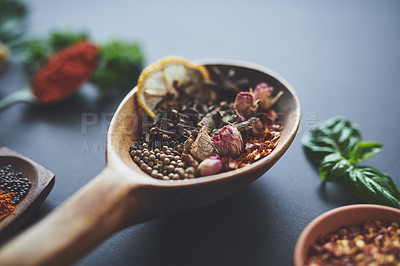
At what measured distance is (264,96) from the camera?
118 cm

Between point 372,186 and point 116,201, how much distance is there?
83cm

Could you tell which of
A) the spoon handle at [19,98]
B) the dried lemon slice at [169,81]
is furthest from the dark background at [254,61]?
the dried lemon slice at [169,81]

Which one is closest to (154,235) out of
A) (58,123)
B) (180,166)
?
(180,166)

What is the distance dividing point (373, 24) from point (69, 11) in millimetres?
1894

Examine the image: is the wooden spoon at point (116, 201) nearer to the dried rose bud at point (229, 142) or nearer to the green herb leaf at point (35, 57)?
the dried rose bud at point (229, 142)

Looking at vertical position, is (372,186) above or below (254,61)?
below

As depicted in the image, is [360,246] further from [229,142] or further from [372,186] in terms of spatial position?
[229,142]

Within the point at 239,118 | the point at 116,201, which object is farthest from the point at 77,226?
the point at 239,118

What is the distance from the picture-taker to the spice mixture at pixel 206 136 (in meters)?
1.03

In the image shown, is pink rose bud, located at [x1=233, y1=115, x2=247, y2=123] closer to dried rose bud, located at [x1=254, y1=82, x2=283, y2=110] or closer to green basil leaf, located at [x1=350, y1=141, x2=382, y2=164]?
dried rose bud, located at [x1=254, y1=82, x2=283, y2=110]

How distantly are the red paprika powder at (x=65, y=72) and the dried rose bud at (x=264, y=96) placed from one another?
0.88 m

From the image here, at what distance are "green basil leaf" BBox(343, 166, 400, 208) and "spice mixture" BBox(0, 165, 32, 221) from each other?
1096 mm

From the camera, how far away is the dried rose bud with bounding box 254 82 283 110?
46.7 inches

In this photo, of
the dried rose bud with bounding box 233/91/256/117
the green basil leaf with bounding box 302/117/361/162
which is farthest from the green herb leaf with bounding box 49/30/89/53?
the green basil leaf with bounding box 302/117/361/162
